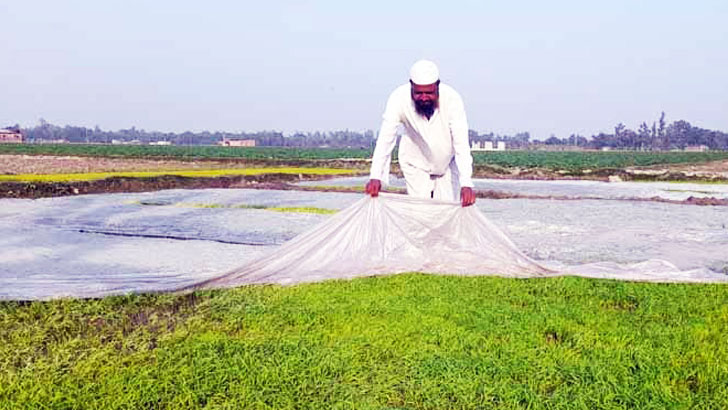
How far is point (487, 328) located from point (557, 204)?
9653 mm

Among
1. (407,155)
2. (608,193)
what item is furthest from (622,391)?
(608,193)

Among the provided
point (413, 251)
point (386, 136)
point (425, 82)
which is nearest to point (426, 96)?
point (425, 82)

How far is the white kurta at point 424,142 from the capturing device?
482cm

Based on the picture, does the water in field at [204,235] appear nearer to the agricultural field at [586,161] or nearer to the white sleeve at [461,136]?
the white sleeve at [461,136]

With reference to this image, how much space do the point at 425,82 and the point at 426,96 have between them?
12 centimetres

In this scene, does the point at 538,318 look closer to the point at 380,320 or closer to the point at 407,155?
the point at 380,320

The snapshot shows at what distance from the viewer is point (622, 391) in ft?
8.23

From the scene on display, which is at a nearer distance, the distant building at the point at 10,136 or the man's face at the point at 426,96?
the man's face at the point at 426,96

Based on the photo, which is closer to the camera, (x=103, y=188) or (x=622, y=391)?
(x=622, y=391)

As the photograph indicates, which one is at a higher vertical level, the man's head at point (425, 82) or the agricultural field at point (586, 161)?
the man's head at point (425, 82)

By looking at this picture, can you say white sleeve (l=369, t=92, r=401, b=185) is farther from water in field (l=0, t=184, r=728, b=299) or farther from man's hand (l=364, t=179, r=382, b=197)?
water in field (l=0, t=184, r=728, b=299)

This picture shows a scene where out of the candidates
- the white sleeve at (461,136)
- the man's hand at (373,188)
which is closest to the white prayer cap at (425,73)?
the white sleeve at (461,136)

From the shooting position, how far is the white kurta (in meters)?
4.82

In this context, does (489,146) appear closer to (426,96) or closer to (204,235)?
(204,235)
